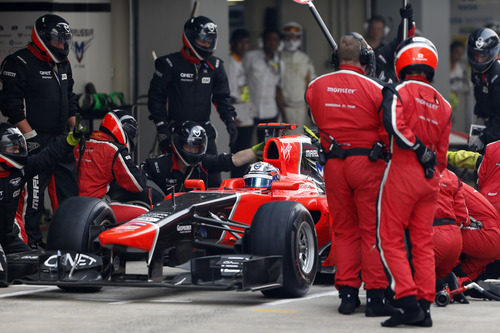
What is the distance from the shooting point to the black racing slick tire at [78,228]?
30.6ft

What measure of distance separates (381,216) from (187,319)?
5.09 ft

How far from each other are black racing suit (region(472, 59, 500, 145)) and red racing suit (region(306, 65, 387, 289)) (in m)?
3.74

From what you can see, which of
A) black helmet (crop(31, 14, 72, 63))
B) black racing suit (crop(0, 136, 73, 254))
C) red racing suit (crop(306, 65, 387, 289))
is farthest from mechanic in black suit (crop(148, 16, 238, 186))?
red racing suit (crop(306, 65, 387, 289))

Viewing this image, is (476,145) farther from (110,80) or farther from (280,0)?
(280,0)

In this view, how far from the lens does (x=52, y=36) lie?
1190cm

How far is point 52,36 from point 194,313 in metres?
4.63

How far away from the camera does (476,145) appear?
37.5 ft

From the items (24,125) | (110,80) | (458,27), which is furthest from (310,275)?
(458,27)

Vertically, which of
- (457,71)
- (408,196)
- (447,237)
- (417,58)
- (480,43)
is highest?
(480,43)

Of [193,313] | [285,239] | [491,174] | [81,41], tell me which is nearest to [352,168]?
[285,239]

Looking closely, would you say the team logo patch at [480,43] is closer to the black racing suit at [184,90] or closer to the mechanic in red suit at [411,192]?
the black racing suit at [184,90]

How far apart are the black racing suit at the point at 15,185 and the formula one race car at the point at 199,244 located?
0.90 m

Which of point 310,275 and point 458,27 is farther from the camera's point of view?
point 458,27

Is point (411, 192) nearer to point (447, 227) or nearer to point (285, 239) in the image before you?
point (447, 227)
